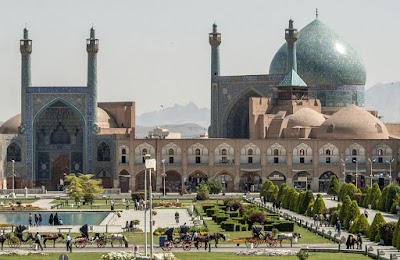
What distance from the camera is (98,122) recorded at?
3841 inches

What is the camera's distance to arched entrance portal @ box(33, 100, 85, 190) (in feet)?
319

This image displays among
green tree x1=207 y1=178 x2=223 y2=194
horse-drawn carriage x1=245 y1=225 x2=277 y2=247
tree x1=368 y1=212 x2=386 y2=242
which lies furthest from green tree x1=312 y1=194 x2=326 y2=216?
green tree x1=207 y1=178 x2=223 y2=194

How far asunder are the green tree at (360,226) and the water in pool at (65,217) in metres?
15.2

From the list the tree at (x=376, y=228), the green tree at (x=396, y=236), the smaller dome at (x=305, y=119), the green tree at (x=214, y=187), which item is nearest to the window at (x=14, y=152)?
the green tree at (x=214, y=187)

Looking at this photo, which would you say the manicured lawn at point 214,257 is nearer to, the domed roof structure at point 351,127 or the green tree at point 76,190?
the green tree at point 76,190

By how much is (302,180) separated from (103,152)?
1465cm

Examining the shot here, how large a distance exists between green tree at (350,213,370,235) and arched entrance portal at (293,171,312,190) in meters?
41.0

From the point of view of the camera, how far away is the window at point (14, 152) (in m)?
95.9

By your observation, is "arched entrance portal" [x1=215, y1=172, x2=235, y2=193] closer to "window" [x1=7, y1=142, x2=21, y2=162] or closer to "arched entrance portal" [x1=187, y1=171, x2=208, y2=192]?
"arched entrance portal" [x1=187, y1=171, x2=208, y2=192]

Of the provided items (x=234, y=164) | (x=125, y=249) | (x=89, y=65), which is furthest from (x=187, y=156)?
(x=125, y=249)

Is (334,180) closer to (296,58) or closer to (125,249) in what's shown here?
(296,58)

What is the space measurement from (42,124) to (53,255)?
178ft

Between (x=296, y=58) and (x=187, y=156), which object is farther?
(x=296, y=58)

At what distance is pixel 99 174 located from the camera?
314ft
